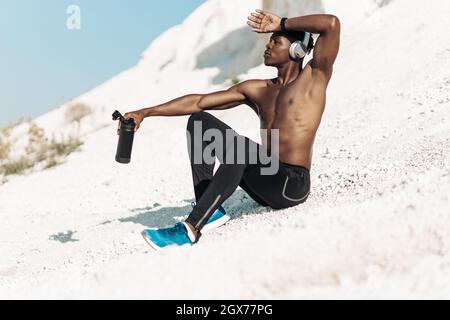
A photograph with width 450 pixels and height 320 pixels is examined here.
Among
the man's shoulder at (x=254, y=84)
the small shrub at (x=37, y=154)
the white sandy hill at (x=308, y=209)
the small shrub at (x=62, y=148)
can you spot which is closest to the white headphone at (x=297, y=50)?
the man's shoulder at (x=254, y=84)

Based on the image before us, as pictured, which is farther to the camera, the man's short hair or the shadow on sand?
the shadow on sand

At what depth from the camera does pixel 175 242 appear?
12.0ft

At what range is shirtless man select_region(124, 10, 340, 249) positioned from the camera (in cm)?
368

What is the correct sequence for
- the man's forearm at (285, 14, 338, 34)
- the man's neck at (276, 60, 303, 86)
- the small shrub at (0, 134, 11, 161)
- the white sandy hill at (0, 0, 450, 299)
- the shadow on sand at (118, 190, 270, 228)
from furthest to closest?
the small shrub at (0, 134, 11, 161)
the shadow on sand at (118, 190, 270, 228)
the man's neck at (276, 60, 303, 86)
the man's forearm at (285, 14, 338, 34)
the white sandy hill at (0, 0, 450, 299)

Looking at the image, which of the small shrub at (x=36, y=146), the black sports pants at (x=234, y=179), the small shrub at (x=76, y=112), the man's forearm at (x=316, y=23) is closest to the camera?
the black sports pants at (x=234, y=179)

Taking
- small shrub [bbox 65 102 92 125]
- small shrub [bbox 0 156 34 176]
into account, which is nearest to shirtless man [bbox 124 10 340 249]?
small shrub [bbox 0 156 34 176]

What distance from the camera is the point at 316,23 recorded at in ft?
12.5

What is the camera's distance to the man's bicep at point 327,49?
12.6 feet

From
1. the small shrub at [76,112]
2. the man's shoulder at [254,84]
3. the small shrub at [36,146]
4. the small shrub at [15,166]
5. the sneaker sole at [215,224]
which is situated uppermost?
the man's shoulder at [254,84]

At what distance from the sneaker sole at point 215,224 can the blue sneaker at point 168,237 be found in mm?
315

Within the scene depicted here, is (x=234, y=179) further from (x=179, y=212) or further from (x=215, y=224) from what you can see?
(x=179, y=212)

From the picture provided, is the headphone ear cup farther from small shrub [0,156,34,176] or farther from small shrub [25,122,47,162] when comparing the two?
small shrub [25,122,47,162]

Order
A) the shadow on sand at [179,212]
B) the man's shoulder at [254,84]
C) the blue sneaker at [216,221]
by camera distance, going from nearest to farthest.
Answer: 1. the blue sneaker at [216,221]
2. the man's shoulder at [254,84]
3. the shadow on sand at [179,212]

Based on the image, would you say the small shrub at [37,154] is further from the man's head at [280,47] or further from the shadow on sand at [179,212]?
the man's head at [280,47]
